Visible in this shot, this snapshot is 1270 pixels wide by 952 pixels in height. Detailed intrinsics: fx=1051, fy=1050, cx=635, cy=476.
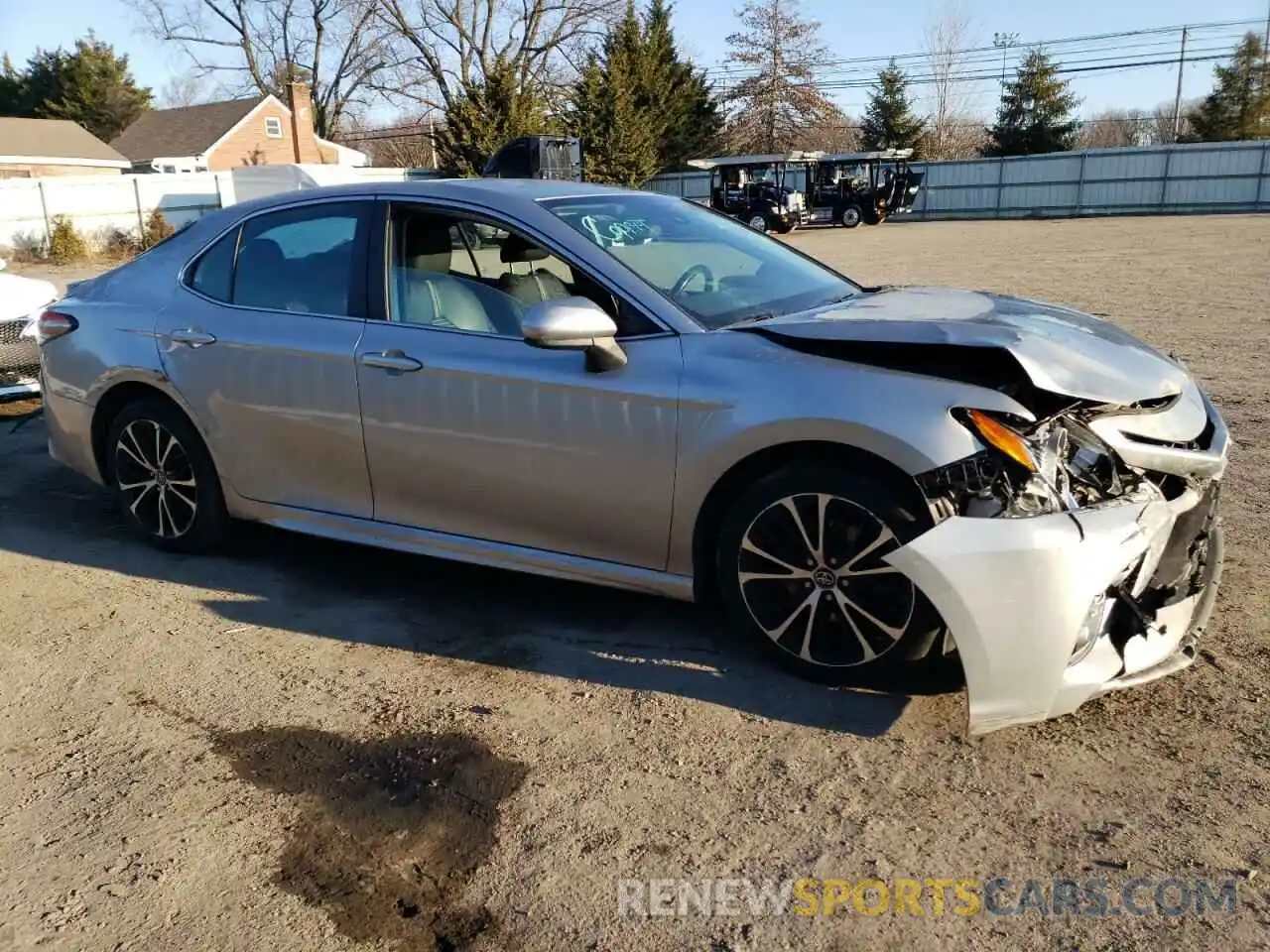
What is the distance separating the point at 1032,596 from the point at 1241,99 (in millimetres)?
57163

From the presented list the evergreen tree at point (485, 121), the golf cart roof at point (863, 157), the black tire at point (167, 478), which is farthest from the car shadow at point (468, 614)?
the golf cart roof at point (863, 157)

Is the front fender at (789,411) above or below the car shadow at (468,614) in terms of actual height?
above

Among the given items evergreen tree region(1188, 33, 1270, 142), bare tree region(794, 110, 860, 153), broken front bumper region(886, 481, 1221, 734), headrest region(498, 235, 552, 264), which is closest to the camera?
broken front bumper region(886, 481, 1221, 734)

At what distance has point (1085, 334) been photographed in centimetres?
361

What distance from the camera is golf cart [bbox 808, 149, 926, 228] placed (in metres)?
37.2

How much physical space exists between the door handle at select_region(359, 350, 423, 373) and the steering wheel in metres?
0.99

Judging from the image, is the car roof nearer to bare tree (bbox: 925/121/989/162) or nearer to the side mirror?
the side mirror

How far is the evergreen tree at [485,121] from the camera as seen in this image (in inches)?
1357

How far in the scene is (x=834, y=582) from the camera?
129 inches

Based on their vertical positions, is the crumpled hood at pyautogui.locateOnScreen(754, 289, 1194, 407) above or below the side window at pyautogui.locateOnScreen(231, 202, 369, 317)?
below

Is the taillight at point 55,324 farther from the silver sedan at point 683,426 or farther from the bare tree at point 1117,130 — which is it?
the bare tree at point 1117,130

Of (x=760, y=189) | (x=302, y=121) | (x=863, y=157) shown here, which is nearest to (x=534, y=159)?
(x=760, y=189)

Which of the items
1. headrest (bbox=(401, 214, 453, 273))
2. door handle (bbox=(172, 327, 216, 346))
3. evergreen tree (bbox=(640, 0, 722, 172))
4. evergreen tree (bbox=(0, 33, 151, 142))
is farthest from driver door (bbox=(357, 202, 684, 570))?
evergreen tree (bbox=(0, 33, 151, 142))

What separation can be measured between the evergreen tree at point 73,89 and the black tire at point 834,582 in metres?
68.6
